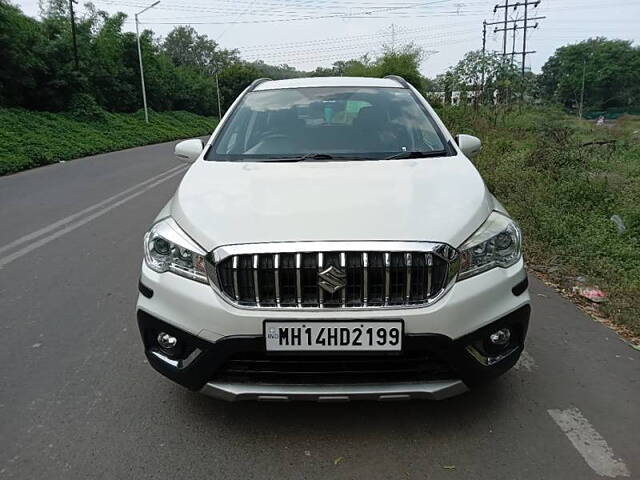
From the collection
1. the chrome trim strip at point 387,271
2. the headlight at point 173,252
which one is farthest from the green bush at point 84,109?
the chrome trim strip at point 387,271

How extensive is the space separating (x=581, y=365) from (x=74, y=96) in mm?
29912

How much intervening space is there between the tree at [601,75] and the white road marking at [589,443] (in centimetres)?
9046

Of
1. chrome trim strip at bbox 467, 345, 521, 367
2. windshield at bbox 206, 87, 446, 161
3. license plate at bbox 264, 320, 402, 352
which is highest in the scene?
windshield at bbox 206, 87, 446, 161

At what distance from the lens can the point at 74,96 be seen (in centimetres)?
2848

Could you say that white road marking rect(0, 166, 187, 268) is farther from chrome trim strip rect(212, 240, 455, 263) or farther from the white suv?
chrome trim strip rect(212, 240, 455, 263)

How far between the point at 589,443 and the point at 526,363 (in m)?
0.80

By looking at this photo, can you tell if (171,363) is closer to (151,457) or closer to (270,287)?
(151,457)

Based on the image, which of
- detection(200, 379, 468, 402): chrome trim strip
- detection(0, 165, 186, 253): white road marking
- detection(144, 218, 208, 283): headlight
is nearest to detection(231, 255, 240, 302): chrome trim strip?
detection(144, 218, 208, 283): headlight

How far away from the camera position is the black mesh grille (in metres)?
2.31

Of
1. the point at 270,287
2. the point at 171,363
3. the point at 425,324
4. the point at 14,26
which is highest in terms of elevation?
the point at 14,26

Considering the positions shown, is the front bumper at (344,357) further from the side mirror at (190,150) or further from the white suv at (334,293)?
the side mirror at (190,150)

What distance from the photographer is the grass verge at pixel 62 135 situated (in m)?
15.9

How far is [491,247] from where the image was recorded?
2.54m

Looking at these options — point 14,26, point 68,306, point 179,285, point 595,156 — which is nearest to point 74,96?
point 14,26
